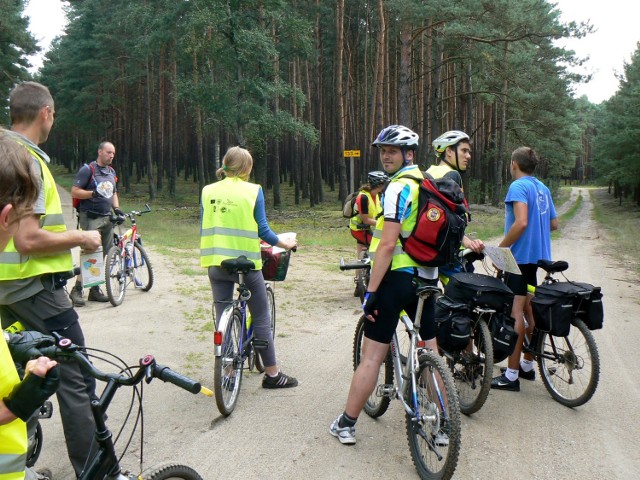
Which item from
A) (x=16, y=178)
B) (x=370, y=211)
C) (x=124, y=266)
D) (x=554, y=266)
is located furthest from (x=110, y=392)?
(x=124, y=266)

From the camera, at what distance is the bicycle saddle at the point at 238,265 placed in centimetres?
458

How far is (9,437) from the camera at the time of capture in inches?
68.2

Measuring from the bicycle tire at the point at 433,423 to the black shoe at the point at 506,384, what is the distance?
72.6 inches

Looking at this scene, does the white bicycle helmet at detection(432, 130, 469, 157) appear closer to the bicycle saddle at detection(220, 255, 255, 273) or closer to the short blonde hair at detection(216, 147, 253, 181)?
the short blonde hair at detection(216, 147, 253, 181)

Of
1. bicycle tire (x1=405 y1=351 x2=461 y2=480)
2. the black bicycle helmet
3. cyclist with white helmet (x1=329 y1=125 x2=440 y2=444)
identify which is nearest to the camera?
bicycle tire (x1=405 y1=351 x2=461 y2=480)

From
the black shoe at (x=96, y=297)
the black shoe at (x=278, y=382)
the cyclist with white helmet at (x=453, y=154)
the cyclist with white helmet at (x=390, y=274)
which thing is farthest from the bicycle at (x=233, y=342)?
the black shoe at (x=96, y=297)

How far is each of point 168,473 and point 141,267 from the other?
22.7ft

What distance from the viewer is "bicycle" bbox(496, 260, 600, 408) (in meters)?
4.63

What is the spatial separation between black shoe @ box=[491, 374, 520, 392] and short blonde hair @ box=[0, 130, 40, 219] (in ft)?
14.9

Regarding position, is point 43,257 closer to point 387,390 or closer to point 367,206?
point 387,390

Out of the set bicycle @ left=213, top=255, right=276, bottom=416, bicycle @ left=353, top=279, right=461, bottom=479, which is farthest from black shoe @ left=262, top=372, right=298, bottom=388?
bicycle @ left=353, top=279, right=461, bottom=479

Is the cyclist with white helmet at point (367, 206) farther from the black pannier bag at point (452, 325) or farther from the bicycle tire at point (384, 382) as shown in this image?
the black pannier bag at point (452, 325)

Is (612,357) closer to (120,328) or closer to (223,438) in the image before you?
(223,438)

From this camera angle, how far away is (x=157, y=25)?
84.7 feet
